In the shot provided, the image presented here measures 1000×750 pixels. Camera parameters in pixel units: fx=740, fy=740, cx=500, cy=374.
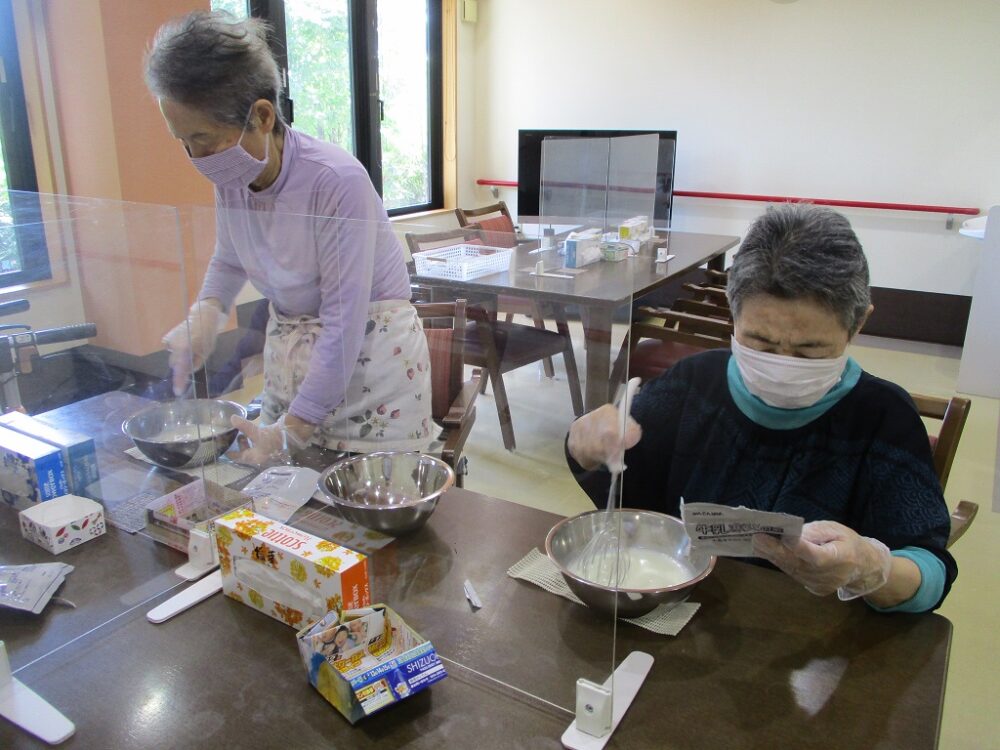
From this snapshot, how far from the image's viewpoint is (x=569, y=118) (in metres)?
5.60

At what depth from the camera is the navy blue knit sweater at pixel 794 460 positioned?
1.07 metres

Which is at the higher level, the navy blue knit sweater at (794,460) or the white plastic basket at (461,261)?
the white plastic basket at (461,261)

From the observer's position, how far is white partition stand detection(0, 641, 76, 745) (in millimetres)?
755

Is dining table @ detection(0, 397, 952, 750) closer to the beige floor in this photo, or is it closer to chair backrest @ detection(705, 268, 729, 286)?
the beige floor

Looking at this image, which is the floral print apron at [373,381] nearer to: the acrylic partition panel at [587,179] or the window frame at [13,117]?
the window frame at [13,117]

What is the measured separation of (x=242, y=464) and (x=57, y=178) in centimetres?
259

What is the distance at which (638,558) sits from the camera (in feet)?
3.28

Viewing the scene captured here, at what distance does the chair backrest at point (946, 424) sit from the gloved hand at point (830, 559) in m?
0.46

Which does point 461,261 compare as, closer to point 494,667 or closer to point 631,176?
point 494,667

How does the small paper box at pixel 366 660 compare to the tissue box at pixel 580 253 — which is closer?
the small paper box at pixel 366 660

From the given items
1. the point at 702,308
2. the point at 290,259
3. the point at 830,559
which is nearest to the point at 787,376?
the point at 830,559

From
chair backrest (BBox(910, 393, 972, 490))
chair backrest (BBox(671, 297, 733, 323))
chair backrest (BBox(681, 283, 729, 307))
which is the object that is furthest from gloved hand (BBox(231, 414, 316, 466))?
chair backrest (BBox(681, 283, 729, 307))

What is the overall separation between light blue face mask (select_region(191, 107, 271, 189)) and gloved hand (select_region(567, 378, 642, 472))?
0.70 metres

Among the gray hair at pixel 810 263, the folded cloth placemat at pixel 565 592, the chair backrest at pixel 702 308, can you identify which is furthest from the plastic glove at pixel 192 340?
the chair backrest at pixel 702 308
